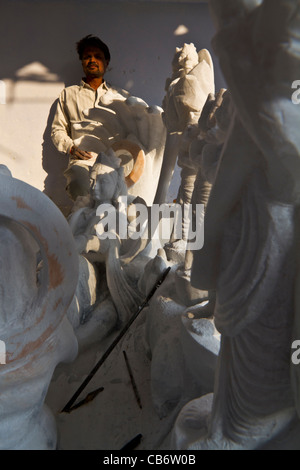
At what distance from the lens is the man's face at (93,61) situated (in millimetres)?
3777

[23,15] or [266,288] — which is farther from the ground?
[23,15]

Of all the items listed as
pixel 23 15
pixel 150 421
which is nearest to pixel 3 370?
pixel 150 421

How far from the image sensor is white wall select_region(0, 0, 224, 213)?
4.05 metres

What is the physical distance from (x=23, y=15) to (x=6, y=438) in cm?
445

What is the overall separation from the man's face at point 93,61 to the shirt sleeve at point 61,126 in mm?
366

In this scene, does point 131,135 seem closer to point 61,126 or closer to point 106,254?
point 61,126

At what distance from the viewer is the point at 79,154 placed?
363 centimetres

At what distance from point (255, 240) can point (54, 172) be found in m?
3.96

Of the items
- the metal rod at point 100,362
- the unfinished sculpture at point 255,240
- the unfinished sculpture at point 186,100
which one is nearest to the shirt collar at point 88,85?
the unfinished sculpture at point 186,100

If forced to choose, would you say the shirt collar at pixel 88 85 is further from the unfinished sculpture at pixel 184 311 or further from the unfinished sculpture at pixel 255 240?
the unfinished sculpture at pixel 255 240

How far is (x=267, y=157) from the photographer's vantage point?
620mm

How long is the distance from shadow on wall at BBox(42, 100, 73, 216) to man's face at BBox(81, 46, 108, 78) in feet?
2.91

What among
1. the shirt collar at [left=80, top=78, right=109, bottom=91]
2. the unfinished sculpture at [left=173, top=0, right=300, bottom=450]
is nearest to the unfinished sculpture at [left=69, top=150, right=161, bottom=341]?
the unfinished sculpture at [left=173, top=0, right=300, bottom=450]
